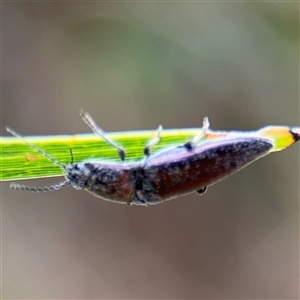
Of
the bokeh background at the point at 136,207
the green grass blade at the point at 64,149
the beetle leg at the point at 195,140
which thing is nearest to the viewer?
the green grass blade at the point at 64,149

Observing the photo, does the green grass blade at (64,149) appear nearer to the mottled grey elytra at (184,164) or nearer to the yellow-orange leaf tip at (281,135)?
the mottled grey elytra at (184,164)

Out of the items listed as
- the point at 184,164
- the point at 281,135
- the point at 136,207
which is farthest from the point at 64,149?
the point at 136,207

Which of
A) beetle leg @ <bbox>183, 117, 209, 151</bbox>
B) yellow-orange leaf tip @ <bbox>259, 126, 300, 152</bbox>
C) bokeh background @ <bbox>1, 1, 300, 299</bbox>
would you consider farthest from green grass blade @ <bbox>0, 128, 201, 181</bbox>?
bokeh background @ <bbox>1, 1, 300, 299</bbox>

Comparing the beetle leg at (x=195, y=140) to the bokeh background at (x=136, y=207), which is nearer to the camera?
the beetle leg at (x=195, y=140)

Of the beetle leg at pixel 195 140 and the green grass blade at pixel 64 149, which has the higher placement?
the beetle leg at pixel 195 140

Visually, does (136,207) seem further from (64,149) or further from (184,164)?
(64,149)

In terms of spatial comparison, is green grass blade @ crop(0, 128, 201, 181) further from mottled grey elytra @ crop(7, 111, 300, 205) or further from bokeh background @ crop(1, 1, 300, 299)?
bokeh background @ crop(1, 1, 300, 299)

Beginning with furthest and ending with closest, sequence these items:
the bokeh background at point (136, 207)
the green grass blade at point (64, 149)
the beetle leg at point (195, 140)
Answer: the bokeh background at point (136, 207) → the beetle leg at point (195, 140) → the green grass blade at point (64, 149)

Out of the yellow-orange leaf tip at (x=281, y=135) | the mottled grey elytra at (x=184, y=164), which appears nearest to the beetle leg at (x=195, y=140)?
the mottled grey elytra at (x=184, y=164)

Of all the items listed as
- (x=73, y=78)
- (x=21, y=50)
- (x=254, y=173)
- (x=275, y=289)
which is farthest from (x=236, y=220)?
(x=21, y=50)
